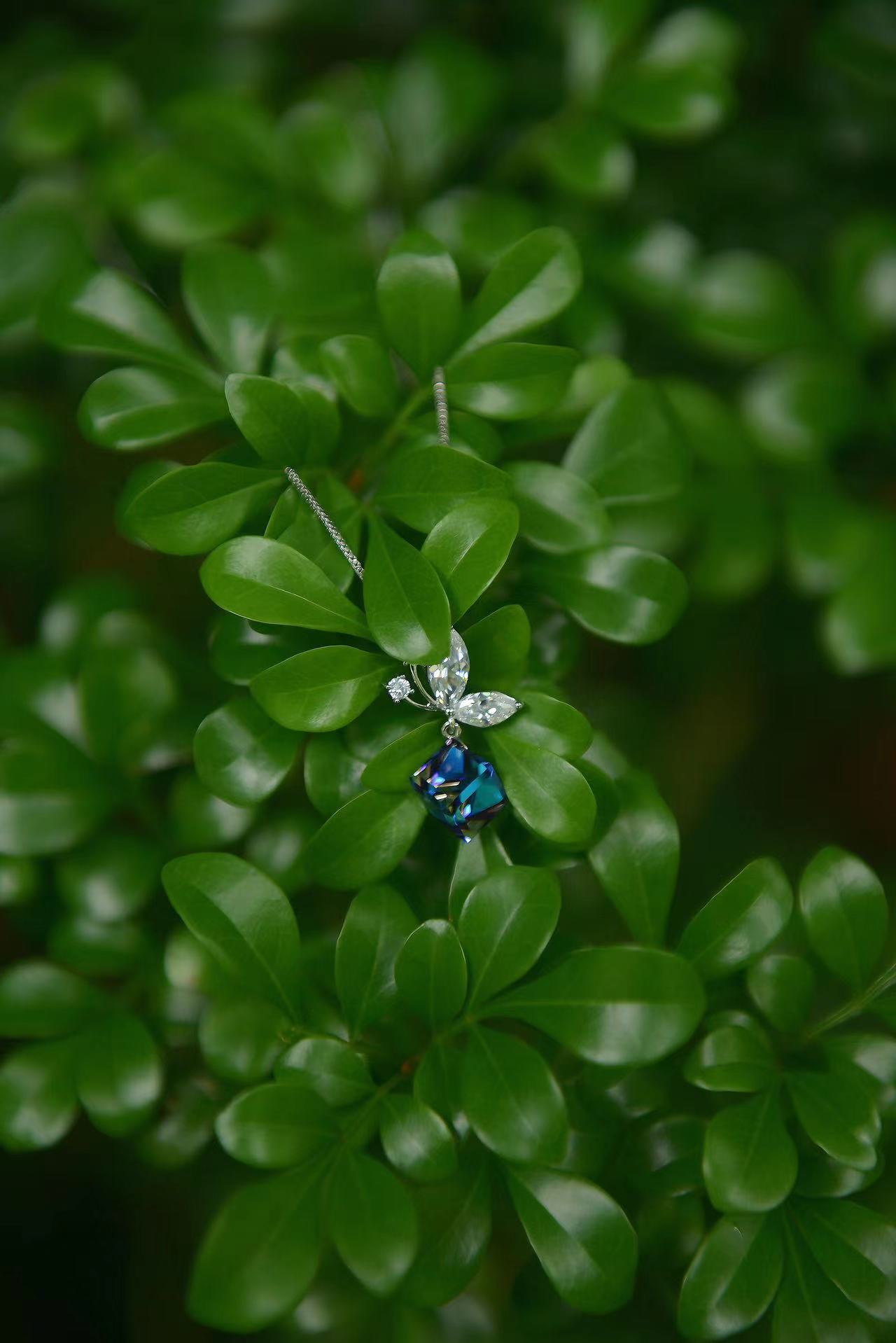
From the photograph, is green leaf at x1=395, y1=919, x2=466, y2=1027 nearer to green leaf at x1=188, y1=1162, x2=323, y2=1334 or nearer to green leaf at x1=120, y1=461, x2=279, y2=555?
green leaf at x1=188, y1=1162, x2=323, y2=1334

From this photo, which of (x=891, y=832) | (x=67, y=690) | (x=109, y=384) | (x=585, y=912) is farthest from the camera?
(x=891, y=832)

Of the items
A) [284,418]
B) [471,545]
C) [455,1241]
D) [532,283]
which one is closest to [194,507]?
[284,418]

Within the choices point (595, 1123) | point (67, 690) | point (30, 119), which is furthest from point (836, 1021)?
point (30, 119)

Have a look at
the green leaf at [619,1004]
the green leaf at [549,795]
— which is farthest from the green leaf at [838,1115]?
the green leaf at [549,795]

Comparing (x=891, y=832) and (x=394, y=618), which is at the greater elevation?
(x=394, y=618)

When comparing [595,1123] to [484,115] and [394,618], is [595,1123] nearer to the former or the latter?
[394,618]

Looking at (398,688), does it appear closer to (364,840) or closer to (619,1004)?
(364,840)
